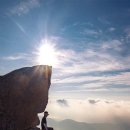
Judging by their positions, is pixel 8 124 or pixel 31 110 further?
pixel 31 110

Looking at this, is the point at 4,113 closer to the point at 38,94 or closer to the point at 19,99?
the point at 19,99

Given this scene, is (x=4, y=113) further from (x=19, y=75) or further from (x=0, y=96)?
(x=19, y=75)

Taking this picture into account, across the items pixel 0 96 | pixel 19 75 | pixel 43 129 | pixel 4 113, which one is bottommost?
pixel 43 129

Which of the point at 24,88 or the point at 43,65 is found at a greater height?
the point at 43,65

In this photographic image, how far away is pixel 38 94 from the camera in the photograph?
41.8 metres

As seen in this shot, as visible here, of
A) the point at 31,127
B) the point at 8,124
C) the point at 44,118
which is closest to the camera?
the point at 44,118

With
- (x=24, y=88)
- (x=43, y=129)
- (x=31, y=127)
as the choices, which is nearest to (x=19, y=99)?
(x=24, y=88)

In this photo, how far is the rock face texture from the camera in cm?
3941

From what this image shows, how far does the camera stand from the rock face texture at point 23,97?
39.4 meters

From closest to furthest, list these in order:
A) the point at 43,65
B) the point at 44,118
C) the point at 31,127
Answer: the point at 44,118, the point at 31,127, the point at 43,65

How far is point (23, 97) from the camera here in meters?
40.8

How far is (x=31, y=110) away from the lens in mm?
41406

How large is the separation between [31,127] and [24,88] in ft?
20.2

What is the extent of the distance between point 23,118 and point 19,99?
118 inches
